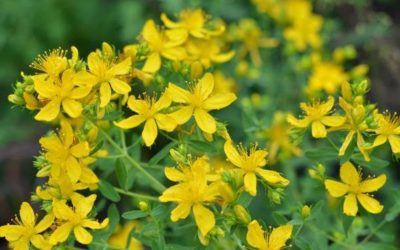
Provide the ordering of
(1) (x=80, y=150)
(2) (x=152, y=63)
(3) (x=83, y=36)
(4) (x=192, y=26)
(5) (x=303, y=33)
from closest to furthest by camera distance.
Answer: (1) (x=80, y=150), (2) (x=152, y=63), (4) (x=192, y=26), (5) (x=303, y=33), (3) (x=83, y=36)

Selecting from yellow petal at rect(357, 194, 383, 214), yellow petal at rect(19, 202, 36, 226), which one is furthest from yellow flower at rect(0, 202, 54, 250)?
yellow petal at rect(357, 194, 383, 214)

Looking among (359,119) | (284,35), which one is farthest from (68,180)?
(284,35)

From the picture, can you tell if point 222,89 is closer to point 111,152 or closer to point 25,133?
point 111,152

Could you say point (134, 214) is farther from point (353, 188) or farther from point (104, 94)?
point (353, 188)

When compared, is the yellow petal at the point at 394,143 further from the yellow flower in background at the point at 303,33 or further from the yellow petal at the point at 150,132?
the yellow flower in background at the point at 303,33

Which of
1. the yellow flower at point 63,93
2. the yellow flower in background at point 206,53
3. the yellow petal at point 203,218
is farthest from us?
the yellow flower in background at point 206,53

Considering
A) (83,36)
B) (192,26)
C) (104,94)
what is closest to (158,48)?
(192,26)

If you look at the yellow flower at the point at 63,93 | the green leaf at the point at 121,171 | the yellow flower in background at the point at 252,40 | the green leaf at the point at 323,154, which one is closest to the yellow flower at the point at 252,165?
the green leaf at the point at 323,154
